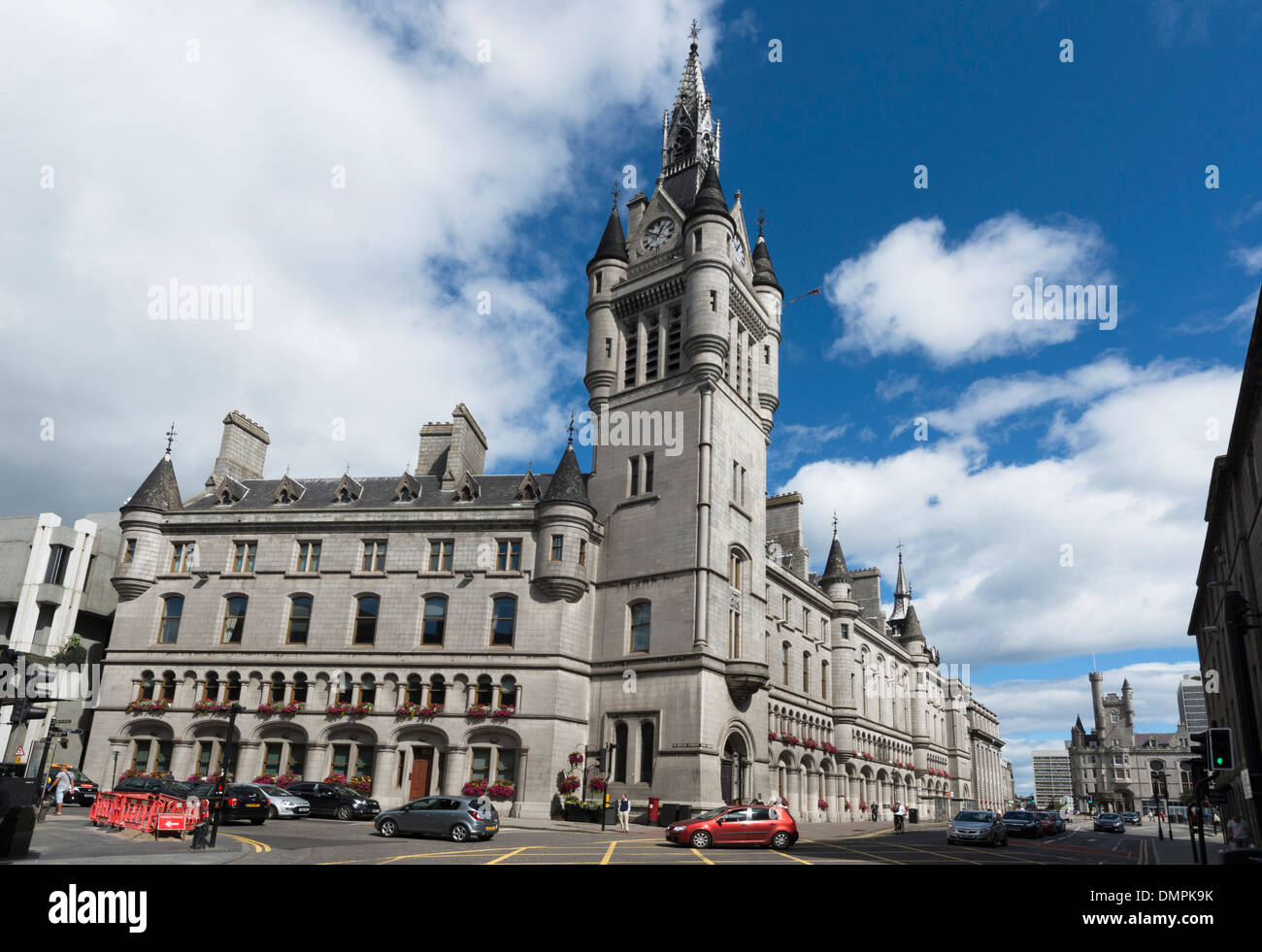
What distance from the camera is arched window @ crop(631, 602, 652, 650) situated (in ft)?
140

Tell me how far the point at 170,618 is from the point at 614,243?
3240 centimetres

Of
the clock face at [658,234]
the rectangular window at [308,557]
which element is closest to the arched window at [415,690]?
the rectangular window at [308,557]

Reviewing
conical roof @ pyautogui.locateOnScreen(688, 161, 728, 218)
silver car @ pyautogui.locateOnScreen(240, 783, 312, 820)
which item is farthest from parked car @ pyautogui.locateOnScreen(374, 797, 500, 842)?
conical roof @ pyautogui.locateOnScreen(688, 161, 728, 218)

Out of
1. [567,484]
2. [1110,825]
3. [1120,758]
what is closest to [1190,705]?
[1120,758]

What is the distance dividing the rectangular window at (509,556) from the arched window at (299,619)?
10.2 metres

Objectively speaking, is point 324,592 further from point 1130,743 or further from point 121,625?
point 1130,743

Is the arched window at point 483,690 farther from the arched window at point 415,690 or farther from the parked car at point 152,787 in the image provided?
the parked car at point 152,787

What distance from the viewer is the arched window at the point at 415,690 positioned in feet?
137

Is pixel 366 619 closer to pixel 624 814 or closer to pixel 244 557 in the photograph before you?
pixel 244 557

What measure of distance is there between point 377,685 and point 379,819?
15.4m

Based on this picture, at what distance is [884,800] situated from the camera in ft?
223
